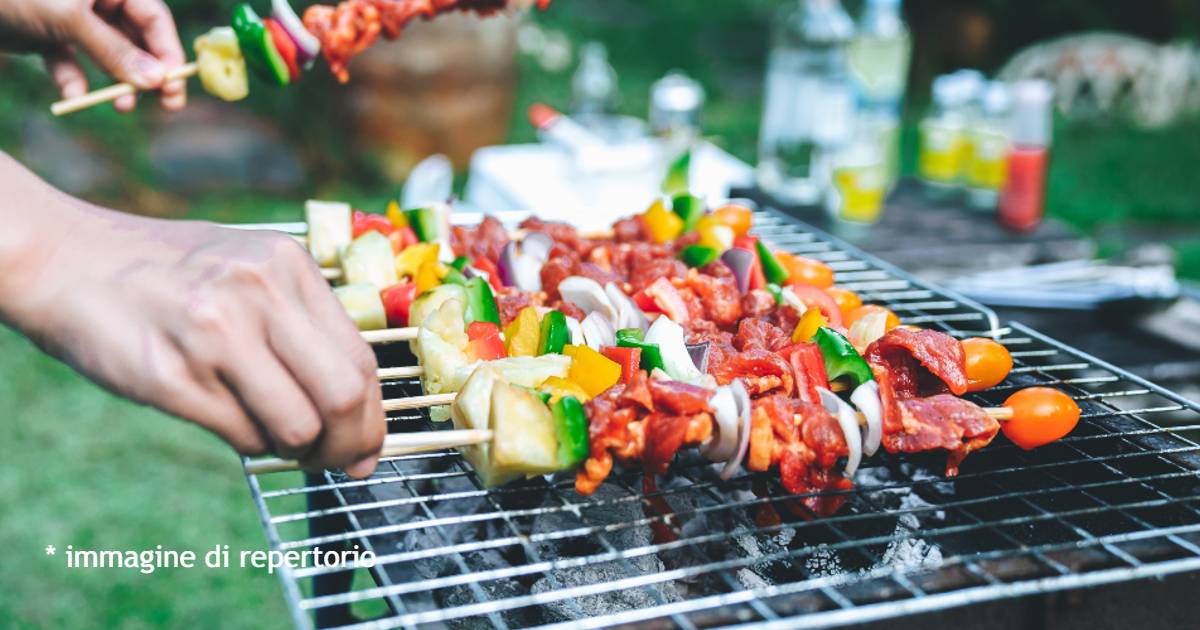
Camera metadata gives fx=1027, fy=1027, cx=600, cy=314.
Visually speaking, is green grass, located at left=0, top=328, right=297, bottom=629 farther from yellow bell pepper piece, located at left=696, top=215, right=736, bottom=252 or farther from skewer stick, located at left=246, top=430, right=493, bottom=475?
skewer stick, located at left=246, top=430, right=493, bottom=475

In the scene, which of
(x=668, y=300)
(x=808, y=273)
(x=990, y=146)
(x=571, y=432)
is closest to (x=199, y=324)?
(x=571, y=432)

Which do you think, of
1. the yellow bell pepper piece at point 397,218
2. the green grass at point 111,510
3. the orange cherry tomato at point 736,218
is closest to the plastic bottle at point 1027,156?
the orange cherry tomato at point 736,218

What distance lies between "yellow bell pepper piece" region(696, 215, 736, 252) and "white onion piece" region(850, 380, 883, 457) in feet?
3.35

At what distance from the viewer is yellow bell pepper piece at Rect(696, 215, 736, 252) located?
314 centimetres

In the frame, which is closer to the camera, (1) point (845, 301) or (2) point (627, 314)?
(2) point (627, 314)

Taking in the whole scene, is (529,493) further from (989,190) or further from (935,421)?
(989,190)

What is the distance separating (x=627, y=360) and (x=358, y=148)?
7198 mm

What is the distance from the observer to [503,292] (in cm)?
277

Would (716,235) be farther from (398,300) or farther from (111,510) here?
(111,510)

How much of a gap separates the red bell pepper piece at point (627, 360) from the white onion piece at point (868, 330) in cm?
58

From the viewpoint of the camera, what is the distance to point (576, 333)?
2.47 meters

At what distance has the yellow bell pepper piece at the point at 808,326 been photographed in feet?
8.16

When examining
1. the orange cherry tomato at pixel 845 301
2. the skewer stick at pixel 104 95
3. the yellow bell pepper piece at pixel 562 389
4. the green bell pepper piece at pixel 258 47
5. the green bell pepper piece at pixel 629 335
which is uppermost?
the green bell pepper piece at pixel 258 47

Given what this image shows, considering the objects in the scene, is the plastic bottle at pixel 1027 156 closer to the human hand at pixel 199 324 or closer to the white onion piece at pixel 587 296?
the white onion piece at pixel 587 296
